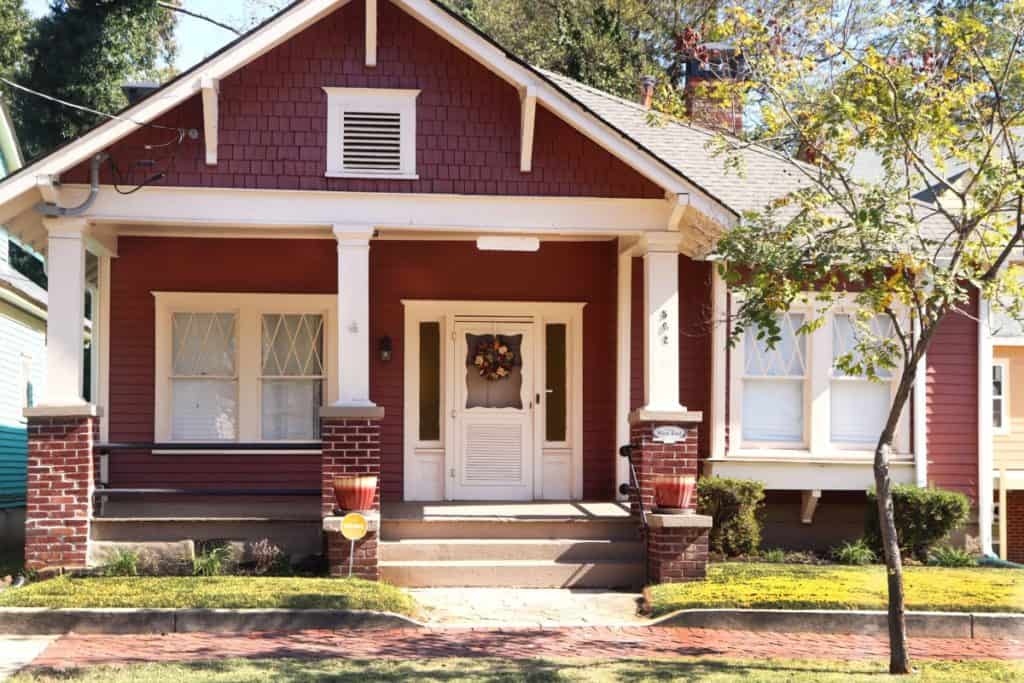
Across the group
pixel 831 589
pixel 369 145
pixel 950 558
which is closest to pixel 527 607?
pixel 831 589

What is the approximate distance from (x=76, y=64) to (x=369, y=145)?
64.7ft

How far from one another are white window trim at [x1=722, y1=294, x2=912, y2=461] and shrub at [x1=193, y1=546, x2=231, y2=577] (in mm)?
5653

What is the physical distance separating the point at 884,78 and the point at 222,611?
6.59 meters

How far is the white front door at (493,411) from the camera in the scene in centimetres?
1513

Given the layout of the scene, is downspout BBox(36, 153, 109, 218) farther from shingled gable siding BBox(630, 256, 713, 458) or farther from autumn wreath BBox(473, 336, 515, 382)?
shingled gable siding BBox(630, 256, 713, 458)

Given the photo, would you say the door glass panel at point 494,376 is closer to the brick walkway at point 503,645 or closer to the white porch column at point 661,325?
the white porch column at point 661,325

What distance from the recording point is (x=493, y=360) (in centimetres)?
1516

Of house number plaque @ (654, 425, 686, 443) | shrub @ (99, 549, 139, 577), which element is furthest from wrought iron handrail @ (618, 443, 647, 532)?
shrub @ (99, 549, 139, 577)

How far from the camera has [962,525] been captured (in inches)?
562

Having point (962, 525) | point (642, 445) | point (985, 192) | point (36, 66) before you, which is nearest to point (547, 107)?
point (642, 445)

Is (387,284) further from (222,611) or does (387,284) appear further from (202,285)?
(222,611)

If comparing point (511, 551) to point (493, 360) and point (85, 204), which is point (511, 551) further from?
point (85, 204)

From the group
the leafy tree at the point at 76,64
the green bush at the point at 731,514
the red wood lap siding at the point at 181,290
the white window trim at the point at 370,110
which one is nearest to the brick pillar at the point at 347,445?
the white window trim at the point at 370,110

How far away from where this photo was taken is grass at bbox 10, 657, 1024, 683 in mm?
8641
